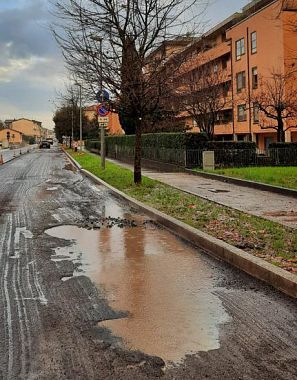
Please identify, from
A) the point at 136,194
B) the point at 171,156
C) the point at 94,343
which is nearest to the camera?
the point at 94,343

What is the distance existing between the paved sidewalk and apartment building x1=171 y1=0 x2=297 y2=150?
17.2m

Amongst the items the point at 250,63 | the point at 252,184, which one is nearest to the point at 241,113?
the point at 250,63

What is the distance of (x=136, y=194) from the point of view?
14297mm

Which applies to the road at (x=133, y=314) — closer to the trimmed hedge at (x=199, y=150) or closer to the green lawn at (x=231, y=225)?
the green lawn at (x=231, y=225)

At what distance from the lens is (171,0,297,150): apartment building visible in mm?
37531

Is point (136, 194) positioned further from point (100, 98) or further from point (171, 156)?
point (171, 156)

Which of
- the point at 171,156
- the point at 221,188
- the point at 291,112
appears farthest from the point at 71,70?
the point at 291,112

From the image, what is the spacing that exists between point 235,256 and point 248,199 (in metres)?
6.90

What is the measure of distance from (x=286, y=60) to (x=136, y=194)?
87.5 ft

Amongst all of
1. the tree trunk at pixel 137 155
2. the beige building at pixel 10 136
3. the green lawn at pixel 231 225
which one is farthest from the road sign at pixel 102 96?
the beige building at pixel 10 136

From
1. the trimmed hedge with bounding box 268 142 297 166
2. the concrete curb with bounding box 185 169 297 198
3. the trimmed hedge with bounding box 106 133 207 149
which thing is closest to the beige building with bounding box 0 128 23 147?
the trimmed hedge with bounding box 106 133 207 149

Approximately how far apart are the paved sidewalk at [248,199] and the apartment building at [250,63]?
17.2 m

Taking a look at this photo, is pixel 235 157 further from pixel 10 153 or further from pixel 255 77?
pixel 10 153

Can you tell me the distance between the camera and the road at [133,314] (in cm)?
360
